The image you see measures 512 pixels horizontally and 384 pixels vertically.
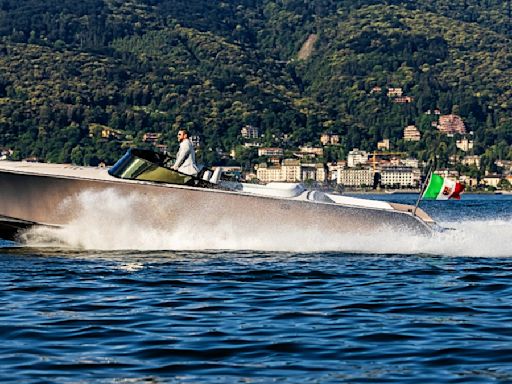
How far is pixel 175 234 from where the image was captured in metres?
17.0

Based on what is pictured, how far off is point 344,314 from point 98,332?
2.42 meters

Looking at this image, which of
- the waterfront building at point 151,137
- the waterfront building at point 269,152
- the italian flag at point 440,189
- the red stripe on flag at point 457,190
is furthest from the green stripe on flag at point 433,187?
the waterfront building at point 269,152

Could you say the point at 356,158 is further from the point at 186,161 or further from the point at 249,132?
the point at 186,161

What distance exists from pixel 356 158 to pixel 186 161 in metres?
167

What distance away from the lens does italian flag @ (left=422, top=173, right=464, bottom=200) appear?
16.5 m

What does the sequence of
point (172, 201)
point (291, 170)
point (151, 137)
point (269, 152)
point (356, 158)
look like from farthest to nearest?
point (356, 158), point (151, 137), point (269, 152), point (291, 170), point (172, 201)

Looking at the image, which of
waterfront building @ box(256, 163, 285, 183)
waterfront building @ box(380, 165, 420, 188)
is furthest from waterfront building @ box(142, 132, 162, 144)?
waterfront building @ box(380, 165, 420, 188)

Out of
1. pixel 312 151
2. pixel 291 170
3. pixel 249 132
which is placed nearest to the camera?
pixel 291 170

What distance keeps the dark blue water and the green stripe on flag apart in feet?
2.91

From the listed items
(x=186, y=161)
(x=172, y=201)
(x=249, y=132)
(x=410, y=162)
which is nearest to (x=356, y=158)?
(x=410, y=162)

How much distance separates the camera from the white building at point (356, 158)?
589 feet

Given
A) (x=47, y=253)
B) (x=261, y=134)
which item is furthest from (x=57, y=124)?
(x=47, y=253)

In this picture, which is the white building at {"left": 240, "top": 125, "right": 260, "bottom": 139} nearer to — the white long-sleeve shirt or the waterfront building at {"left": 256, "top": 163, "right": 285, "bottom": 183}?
the waterfront building at {"left": 256, "top": 163, "right": 285, "bottom": 183}

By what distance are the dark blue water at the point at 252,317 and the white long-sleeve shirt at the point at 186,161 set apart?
3.87 feet
